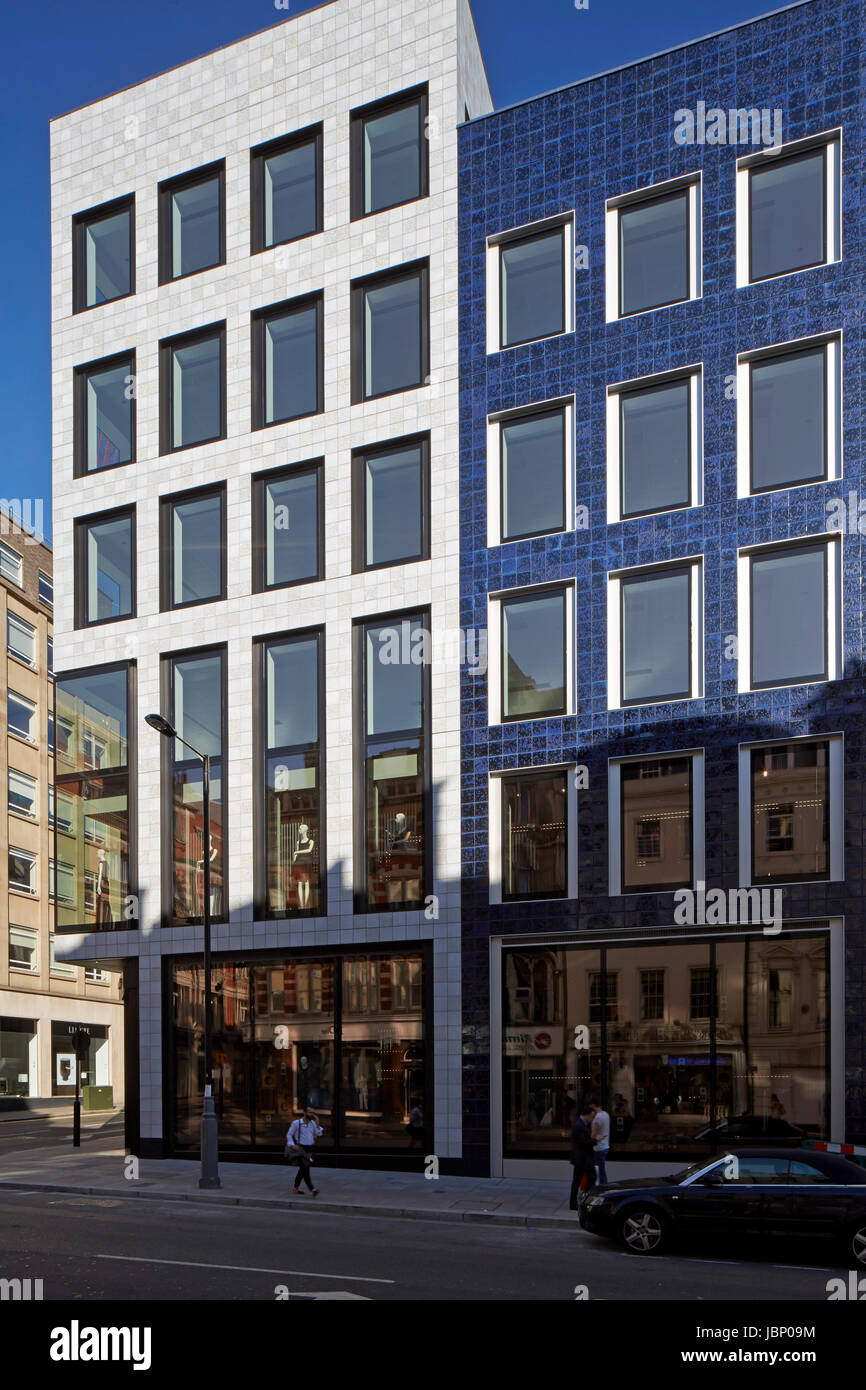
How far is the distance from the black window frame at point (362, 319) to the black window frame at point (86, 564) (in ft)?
22.7

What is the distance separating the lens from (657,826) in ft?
82.4

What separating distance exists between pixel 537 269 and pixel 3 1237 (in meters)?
21.5

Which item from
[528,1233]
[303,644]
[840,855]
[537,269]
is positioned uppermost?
[537,269]

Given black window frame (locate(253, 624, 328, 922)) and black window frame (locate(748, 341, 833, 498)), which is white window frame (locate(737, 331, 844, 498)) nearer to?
black window frame (locate(748, 341, 833, 498))

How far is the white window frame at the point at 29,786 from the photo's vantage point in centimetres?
6222

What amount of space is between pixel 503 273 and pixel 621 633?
878cm

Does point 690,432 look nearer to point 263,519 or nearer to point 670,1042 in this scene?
point 263,519

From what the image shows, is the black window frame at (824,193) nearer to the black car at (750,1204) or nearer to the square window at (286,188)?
the square window at (286,188)

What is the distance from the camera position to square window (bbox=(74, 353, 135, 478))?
33.1 m

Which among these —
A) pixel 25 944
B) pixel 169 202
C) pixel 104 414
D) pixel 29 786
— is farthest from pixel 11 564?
pixel 169 202

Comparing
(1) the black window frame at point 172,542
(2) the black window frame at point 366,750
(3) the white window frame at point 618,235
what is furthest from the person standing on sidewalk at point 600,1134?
(3) the white window frame at point 618,235

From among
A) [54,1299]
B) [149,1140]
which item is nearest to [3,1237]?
[54,1299]
